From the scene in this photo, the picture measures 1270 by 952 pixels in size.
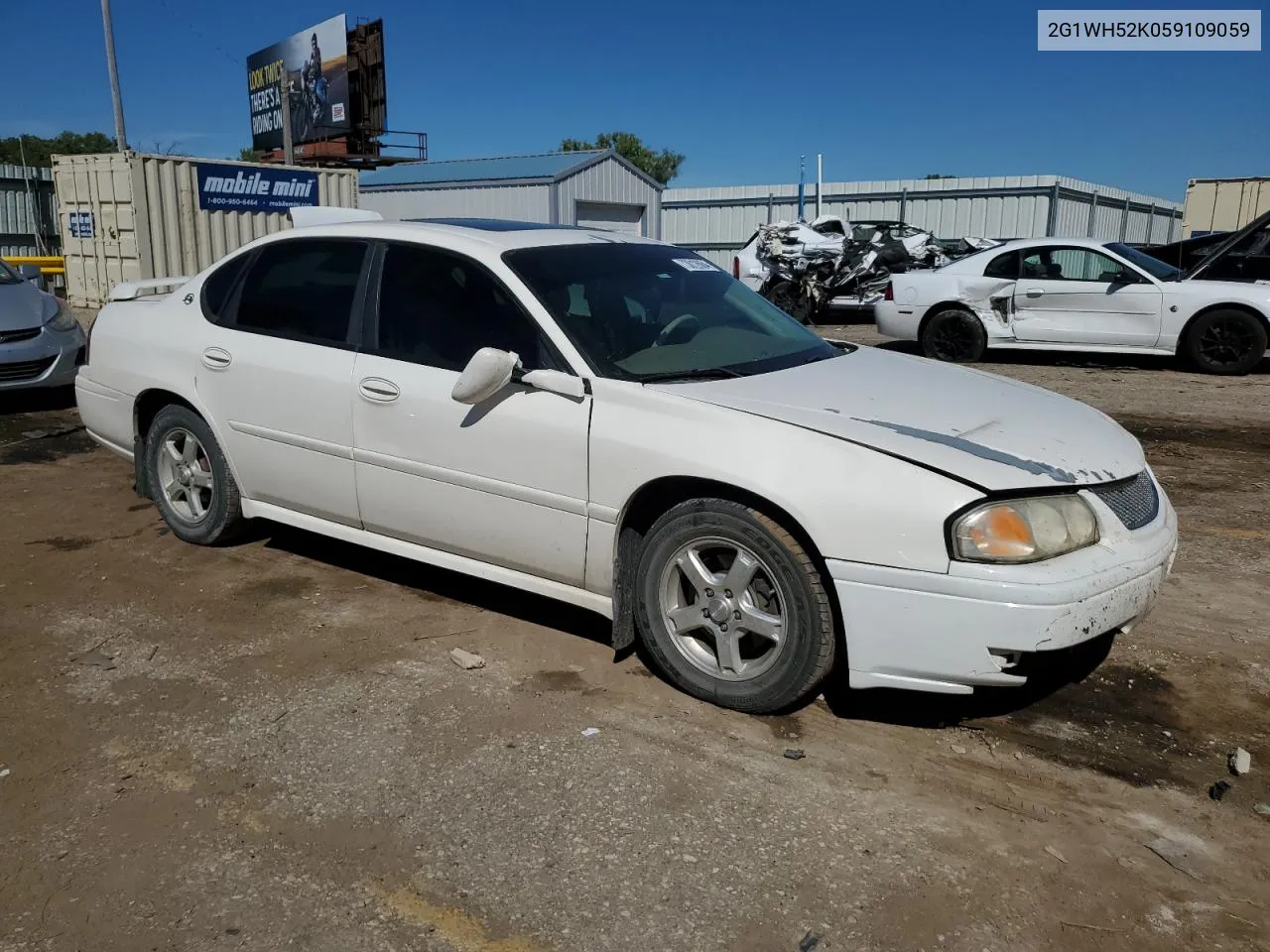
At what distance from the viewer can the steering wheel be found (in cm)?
400

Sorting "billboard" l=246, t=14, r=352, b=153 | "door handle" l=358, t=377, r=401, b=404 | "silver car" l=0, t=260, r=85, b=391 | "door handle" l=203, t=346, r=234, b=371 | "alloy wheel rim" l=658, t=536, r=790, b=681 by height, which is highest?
"billboard" l=246, t=14, r=352, b=153

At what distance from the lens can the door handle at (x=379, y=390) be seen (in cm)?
405

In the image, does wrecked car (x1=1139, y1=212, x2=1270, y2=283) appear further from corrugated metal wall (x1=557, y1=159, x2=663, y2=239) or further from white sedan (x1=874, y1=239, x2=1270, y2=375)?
corrugated metal wall (x1=557, y1=159, x2=663, y2=239)

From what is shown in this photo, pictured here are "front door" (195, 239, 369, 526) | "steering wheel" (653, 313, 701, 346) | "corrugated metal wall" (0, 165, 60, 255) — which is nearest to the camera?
"steering wheel" (653, 313, 701, 346)

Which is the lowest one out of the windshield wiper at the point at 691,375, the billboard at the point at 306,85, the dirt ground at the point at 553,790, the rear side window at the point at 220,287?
→ the dirt ground at the point at 553,790

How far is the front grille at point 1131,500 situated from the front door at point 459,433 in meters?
1.68

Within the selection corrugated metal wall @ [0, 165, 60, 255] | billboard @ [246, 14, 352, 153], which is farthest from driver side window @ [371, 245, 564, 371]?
billboard @ [246, 14, 352, 153]

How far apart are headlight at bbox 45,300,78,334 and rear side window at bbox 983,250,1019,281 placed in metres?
9.48

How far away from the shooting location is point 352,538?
14.6ft

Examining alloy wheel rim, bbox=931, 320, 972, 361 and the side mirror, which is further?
alloy wheel rim, bbox=931, 320, 972, 361

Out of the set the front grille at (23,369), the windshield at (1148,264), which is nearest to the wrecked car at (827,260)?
the windshield at (1148,264)

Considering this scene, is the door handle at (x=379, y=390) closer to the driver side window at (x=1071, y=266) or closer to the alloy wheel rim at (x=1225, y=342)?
the driver side window at (x=1071, y=266)

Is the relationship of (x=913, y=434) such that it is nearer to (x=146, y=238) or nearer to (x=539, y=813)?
(x=539, y=813)

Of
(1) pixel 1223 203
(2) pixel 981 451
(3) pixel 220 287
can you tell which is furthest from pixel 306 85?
(2) pixel 981 451
